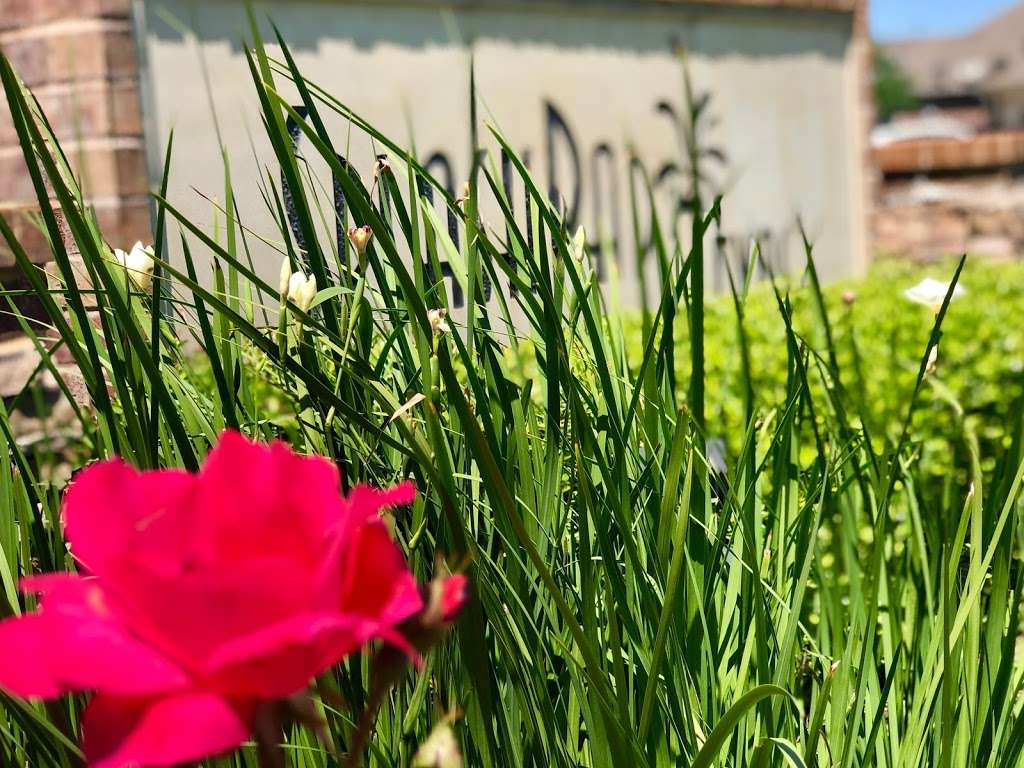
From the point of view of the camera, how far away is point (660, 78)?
6.13m

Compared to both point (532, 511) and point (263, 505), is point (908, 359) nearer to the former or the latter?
point (532, 511)

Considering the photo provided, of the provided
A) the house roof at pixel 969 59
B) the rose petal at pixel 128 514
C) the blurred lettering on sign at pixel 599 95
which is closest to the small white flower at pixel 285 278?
the rose petal at pixel 128 514

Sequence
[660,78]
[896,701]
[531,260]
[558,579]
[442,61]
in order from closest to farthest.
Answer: [531,260] < [558,579] < [896,701] < [442,61] < [660,78]

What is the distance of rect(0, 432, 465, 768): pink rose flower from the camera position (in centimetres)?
56

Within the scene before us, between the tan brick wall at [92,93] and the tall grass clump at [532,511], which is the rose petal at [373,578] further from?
the tan brick wall at [92,93]

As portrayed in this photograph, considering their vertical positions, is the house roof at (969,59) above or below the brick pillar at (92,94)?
above

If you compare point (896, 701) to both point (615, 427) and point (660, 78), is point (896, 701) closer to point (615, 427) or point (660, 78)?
point (615, 427)

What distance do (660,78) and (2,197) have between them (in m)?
3.39

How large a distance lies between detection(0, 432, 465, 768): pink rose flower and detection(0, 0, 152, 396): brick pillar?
10.5 ft

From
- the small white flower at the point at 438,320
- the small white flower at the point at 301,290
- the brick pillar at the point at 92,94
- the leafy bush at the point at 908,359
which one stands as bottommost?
the leafy bush at the point at 908,359

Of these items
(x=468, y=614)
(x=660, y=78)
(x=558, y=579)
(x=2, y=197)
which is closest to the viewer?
(x=468, y=614)

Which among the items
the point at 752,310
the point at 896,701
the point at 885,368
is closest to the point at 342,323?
the point at 896,701

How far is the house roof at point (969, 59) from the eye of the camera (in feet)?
156

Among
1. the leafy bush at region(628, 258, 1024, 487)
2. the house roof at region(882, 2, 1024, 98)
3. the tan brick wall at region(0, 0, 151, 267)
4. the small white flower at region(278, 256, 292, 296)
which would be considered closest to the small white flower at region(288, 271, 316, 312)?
the small white flower at region(278, 256, 292, 296)
